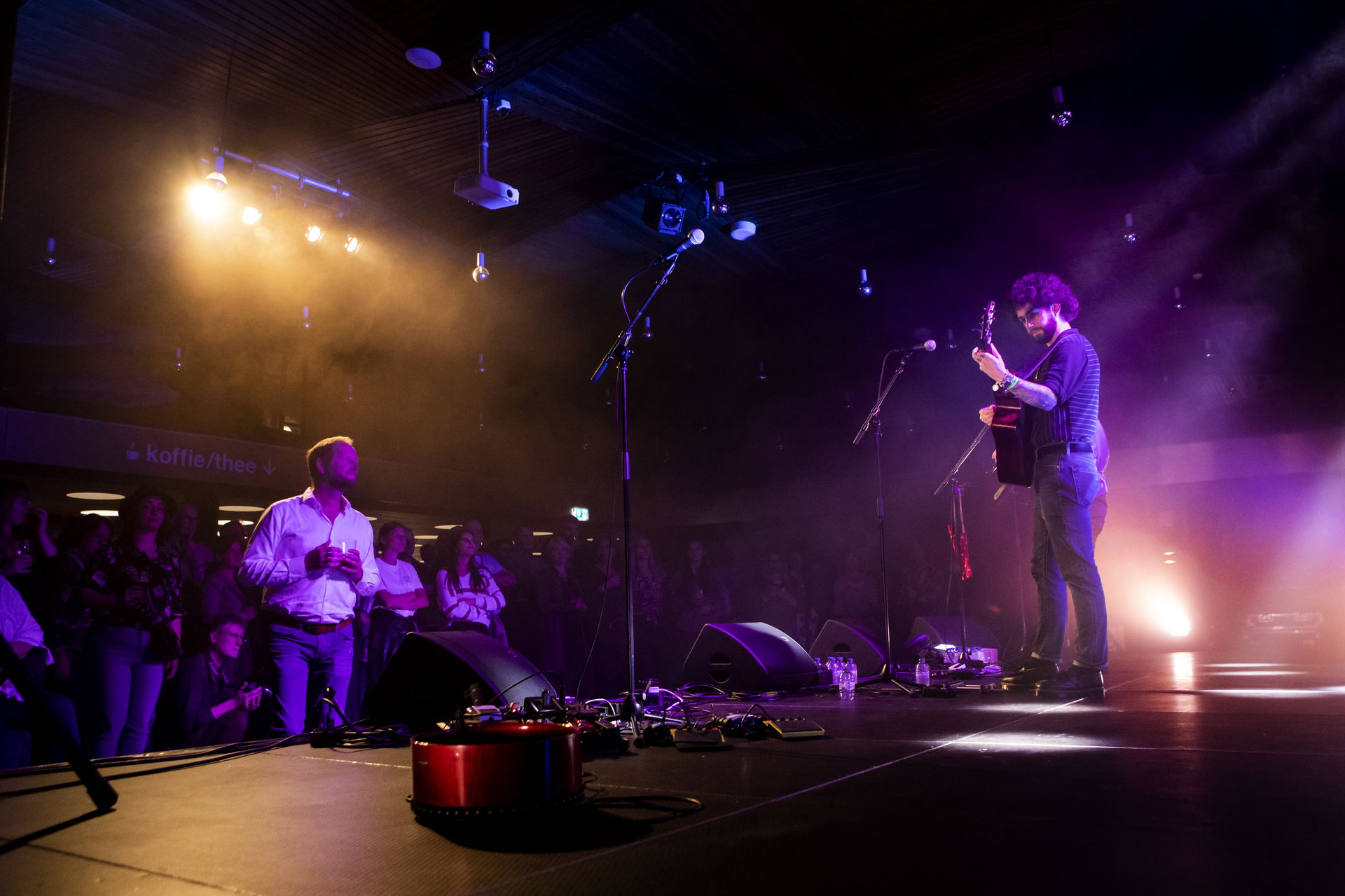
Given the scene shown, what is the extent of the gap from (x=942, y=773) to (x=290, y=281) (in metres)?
7.87

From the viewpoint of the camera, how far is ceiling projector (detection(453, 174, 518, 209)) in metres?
5.17

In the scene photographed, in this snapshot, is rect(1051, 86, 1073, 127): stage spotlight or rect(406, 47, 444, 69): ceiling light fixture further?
rect(1051, 86, 1073, 127): stage spotlight

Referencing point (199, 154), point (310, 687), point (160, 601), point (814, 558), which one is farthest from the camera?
point (814, 558)

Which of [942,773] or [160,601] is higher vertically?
[160,601]

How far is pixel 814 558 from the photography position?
1108cm

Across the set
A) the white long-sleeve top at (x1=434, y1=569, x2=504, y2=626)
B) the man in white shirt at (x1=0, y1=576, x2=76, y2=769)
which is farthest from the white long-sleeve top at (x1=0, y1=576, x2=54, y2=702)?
the white long-sleeve top at (x1=434, y1=569, x2=504, y2=626)

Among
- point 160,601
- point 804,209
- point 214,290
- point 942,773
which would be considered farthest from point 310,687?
point 214,290

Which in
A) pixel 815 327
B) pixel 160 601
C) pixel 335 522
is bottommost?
pixel 160 601

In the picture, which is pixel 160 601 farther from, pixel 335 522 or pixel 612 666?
pixel 612 666

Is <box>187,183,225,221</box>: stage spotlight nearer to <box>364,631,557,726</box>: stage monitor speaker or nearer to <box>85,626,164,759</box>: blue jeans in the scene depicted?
<box>85,626,164,759</box>: blue jeans

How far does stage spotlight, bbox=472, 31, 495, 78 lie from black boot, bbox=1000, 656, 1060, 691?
4.16 m

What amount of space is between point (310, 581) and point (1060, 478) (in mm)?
3160

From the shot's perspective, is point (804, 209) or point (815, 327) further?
point (815, 327)

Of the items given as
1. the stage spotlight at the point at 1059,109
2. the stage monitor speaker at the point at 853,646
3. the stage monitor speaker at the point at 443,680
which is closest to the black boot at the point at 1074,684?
the stage monitor speaker at the point at 853,646
